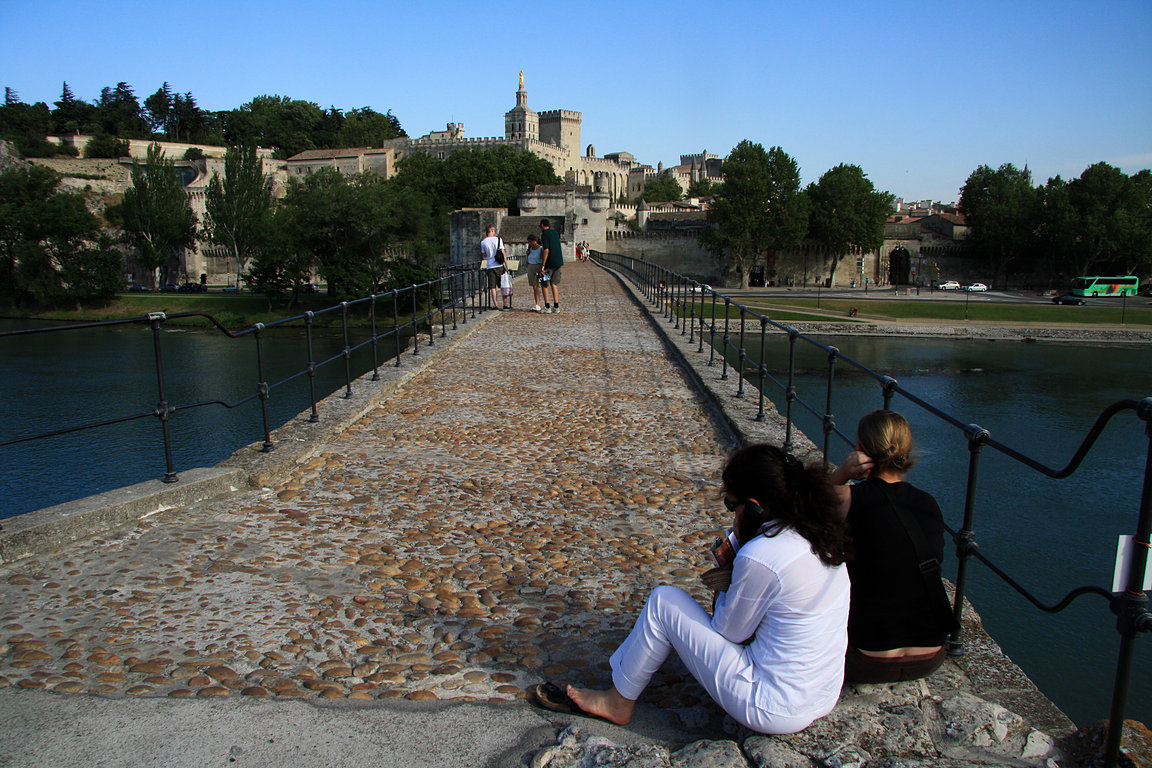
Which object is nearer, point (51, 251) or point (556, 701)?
point (556, 701)

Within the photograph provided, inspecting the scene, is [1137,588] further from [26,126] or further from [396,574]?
[26,126]

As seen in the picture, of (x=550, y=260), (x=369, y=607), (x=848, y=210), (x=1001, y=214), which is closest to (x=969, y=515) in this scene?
(x=369, y=607)

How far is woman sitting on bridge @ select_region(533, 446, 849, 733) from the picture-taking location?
2412 millimetres

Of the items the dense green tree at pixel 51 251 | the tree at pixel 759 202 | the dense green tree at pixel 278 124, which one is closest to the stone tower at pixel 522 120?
the dense green tree at pixel 278 124

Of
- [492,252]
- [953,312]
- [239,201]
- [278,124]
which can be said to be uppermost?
[278,124]

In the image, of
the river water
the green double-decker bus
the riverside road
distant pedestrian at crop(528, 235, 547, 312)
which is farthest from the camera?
the green double-decker bus

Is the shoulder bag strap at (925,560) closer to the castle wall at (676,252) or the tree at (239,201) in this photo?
the tree at (239,201)

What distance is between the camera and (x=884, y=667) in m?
2.74

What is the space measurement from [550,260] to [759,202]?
5404 cm

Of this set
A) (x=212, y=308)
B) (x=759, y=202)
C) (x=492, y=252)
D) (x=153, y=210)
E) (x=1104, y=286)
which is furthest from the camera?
(x=759, y=202)

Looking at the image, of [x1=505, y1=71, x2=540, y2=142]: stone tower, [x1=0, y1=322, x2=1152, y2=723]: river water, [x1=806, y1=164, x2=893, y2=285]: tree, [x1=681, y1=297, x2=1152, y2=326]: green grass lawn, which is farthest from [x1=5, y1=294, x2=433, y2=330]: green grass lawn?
[x1=505, y1=71, x2=540, y2=142]: stone tower

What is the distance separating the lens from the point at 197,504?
496 centimetres

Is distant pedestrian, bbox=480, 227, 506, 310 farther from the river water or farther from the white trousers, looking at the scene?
the white trousers

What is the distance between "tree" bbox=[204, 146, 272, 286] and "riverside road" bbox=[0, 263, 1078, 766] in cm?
6198
